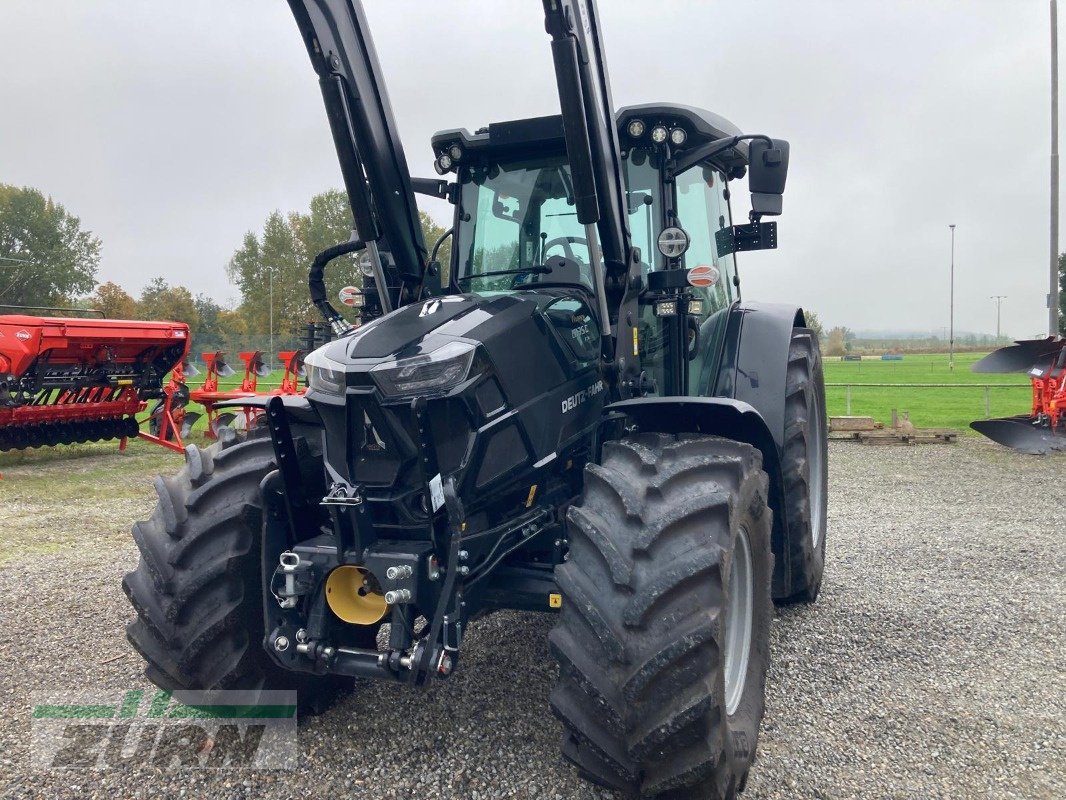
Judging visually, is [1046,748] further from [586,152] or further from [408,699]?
[586,152]

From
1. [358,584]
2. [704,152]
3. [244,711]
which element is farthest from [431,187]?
[244,711]

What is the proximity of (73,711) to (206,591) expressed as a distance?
44.4 inches

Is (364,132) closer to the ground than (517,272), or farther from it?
farther from it

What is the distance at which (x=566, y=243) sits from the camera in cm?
392

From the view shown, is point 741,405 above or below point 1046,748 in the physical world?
above

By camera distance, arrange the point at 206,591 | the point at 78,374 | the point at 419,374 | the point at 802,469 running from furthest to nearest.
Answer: the point at 78,374 → the point at 802,469 → the point at 206,591 → the point at 419,374

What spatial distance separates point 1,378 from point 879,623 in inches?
389

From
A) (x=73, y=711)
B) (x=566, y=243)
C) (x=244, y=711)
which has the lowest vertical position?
(x=73, y=711)

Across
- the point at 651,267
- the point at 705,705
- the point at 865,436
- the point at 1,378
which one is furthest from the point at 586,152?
the point at 865,436

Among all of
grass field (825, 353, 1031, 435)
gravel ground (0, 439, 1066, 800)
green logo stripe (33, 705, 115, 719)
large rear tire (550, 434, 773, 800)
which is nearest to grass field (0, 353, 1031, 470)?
grass field (825, 353, 1031, 435)

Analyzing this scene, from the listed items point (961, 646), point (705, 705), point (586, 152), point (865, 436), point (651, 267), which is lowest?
point (865, 436)

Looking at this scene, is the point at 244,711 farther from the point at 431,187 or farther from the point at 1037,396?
the point at 1037,396

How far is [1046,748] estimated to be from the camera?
3232mm

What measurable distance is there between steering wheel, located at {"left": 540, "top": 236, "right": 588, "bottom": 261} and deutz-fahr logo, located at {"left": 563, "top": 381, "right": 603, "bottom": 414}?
62 centimetres
